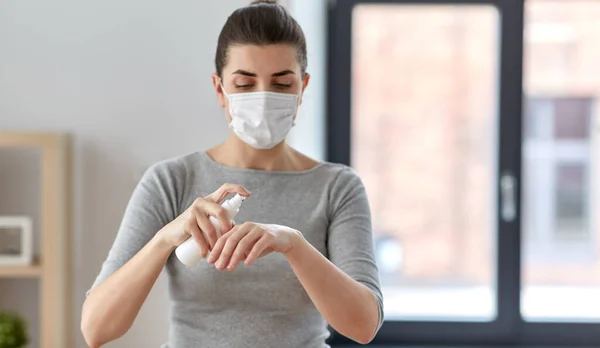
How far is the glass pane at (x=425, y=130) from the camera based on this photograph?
2.49 meters

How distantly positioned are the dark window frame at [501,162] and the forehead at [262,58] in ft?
3.78

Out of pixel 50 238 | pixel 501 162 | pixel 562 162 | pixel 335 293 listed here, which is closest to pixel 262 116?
pixel 335 293

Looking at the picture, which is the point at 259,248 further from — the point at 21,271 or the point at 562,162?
the point at 562,162

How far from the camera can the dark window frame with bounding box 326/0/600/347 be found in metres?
2.38

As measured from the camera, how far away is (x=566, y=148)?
9.12 ft

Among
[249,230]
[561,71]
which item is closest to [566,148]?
[561,71]

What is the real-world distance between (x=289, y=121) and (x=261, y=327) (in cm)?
35

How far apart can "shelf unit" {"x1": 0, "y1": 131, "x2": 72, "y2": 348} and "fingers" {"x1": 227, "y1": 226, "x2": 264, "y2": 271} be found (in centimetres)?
101

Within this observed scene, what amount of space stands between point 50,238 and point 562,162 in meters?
1.77

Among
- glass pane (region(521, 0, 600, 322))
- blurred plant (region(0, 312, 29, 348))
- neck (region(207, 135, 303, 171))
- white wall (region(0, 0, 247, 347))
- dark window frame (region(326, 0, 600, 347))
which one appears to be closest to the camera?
neck (region(207, 135, 303, 171))

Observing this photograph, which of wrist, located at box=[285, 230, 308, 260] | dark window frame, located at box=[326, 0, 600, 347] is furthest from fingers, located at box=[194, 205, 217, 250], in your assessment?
dark window frame, located at box=[326, 0, 600, 347]

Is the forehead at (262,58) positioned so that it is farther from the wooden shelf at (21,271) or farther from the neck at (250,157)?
the wooden shelf at (21,271)

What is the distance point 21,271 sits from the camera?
6.47 ft

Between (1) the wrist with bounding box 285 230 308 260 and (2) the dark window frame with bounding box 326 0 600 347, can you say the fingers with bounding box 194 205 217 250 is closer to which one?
(1) the wrist with bounding box 285 230 308 260
